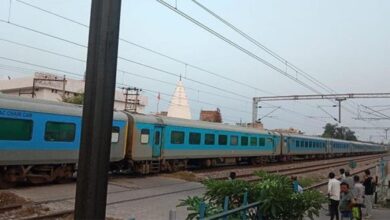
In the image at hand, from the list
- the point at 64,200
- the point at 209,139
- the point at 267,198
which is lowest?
the point at 64,200

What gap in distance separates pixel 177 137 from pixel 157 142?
194 cm

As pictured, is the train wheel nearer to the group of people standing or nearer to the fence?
the group of people standing

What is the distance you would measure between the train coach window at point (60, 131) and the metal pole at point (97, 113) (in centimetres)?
1402

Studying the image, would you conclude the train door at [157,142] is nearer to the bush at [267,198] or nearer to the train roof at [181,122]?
the train roof at [181,122]

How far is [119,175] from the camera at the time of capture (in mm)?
22906

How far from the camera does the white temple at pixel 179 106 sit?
53.9m

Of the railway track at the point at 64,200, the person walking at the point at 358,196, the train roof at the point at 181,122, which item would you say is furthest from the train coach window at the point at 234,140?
the person walking at the point at 358,196

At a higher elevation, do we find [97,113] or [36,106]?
[36,106]

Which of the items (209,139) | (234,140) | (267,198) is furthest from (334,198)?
(234,140)

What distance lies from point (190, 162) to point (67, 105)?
12.3 m

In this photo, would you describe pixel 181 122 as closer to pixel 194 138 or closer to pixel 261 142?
pixel 194 138

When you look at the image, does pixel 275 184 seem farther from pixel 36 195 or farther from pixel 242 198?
pixel 36 195

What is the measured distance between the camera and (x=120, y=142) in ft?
67.5

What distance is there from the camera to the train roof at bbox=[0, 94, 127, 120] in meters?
15.1
